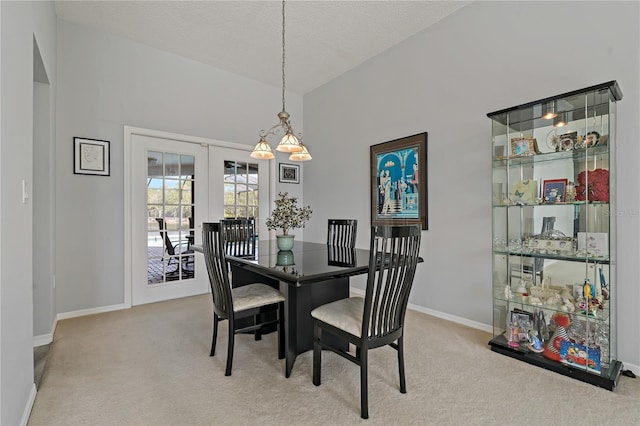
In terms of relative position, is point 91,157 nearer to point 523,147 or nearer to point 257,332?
point 257,332

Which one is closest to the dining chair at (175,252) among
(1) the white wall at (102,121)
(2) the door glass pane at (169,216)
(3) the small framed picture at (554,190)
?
(2) the door glass pane at (169,216)

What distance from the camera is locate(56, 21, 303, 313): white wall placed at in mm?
3221

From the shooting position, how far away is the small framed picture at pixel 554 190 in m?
2.30

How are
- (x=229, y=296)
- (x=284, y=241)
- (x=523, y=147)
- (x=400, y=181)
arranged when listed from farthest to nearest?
1. (x=400, y=181)
2. (x=284, y=241)
3. (x=523, y=147)
4. (x=229, y=296)

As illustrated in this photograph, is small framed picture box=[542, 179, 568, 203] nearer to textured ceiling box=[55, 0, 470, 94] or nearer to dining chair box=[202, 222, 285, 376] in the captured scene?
textured ceiling box=[55, 0, 470, 94]

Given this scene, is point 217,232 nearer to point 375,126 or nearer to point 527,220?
point 527,220

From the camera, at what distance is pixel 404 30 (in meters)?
3.41

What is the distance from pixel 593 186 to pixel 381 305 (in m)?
1.69

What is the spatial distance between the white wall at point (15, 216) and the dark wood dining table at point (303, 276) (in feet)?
3.70

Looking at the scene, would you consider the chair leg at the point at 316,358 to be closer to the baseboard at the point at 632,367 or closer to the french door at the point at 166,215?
the baseboard at the point at 632,367

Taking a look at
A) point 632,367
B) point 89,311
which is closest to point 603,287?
point 632,367

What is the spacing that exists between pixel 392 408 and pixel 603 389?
1.34 m

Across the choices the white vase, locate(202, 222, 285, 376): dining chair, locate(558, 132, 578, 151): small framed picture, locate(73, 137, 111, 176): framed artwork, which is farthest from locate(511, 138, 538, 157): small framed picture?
locate(73, 137, 111, 176): framed artwork

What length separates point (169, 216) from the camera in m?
3.89
